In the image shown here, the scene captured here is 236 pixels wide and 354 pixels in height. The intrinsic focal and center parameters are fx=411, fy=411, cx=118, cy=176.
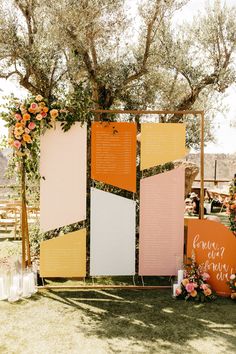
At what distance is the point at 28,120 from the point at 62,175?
0.81m

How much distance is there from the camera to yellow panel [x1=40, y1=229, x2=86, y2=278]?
209 inches

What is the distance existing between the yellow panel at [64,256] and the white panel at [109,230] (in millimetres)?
132

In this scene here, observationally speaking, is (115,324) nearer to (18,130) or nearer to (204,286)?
(204,286)

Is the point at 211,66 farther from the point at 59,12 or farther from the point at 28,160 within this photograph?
the point at 28,160

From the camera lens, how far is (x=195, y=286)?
4879 mm

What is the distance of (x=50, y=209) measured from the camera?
5.31 meters

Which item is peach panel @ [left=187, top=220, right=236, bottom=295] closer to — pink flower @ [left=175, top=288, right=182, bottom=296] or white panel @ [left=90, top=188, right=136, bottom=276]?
pink flower @ [left=175, top=288, right=182, bottom=296]

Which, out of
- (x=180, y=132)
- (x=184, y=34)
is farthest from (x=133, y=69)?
(x=180, y=132)

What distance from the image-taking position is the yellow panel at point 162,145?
5.36m

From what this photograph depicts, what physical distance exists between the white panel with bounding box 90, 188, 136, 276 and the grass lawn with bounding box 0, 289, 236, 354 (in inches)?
16.4

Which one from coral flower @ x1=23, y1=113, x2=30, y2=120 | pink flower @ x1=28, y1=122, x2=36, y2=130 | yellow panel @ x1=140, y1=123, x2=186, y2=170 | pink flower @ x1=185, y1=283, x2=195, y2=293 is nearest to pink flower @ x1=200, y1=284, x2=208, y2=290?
pink flower @ x1=185, y1=283, x2=195, y2=293

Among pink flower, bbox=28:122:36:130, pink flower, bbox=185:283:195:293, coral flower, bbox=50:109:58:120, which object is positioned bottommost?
pink flower, bbox=185:283:195:293

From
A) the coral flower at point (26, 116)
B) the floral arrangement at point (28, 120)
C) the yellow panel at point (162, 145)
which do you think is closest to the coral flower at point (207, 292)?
the yellow panel at point (162, 145)

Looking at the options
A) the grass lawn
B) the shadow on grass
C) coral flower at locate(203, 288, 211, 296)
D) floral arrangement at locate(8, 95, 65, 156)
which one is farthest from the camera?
floral arrangement at locate(8, 95, 65, 156)
